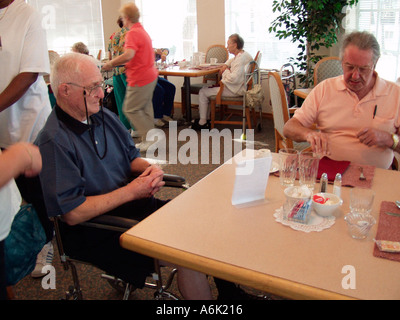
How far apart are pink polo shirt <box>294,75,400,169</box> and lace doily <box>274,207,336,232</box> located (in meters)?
0.80

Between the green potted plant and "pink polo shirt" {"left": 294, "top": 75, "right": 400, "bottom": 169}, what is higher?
the green potted plant

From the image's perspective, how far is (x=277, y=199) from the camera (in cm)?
137

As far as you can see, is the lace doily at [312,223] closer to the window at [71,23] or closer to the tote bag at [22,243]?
the tote bag at [22,243]

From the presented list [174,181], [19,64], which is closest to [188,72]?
[19,64]

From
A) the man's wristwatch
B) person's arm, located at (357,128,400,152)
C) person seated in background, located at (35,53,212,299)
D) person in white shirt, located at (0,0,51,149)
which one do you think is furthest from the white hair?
the man's wristwatch

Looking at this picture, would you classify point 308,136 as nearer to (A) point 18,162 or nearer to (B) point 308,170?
(B) point 308,170

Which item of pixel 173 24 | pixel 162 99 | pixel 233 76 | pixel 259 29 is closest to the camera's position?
pixel 233 76

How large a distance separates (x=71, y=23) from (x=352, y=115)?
20.8 feet

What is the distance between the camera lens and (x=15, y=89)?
1832 mm

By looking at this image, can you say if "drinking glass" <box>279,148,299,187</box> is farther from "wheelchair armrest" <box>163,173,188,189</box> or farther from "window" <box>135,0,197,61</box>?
"window" <box>135,0,197,61</box>

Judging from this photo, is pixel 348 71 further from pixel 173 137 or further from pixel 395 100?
pixel 173 137

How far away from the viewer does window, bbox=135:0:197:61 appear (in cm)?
635

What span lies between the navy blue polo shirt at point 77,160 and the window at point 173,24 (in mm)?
4677

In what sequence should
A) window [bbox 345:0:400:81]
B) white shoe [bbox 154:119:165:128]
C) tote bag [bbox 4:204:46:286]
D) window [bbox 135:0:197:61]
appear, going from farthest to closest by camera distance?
window [bbox 135:0:197:61] < white shoe [bbox 154:119:165:128] < window [bbox 345:0:400:81] < tote bag [bbox 4:204:46:286]
